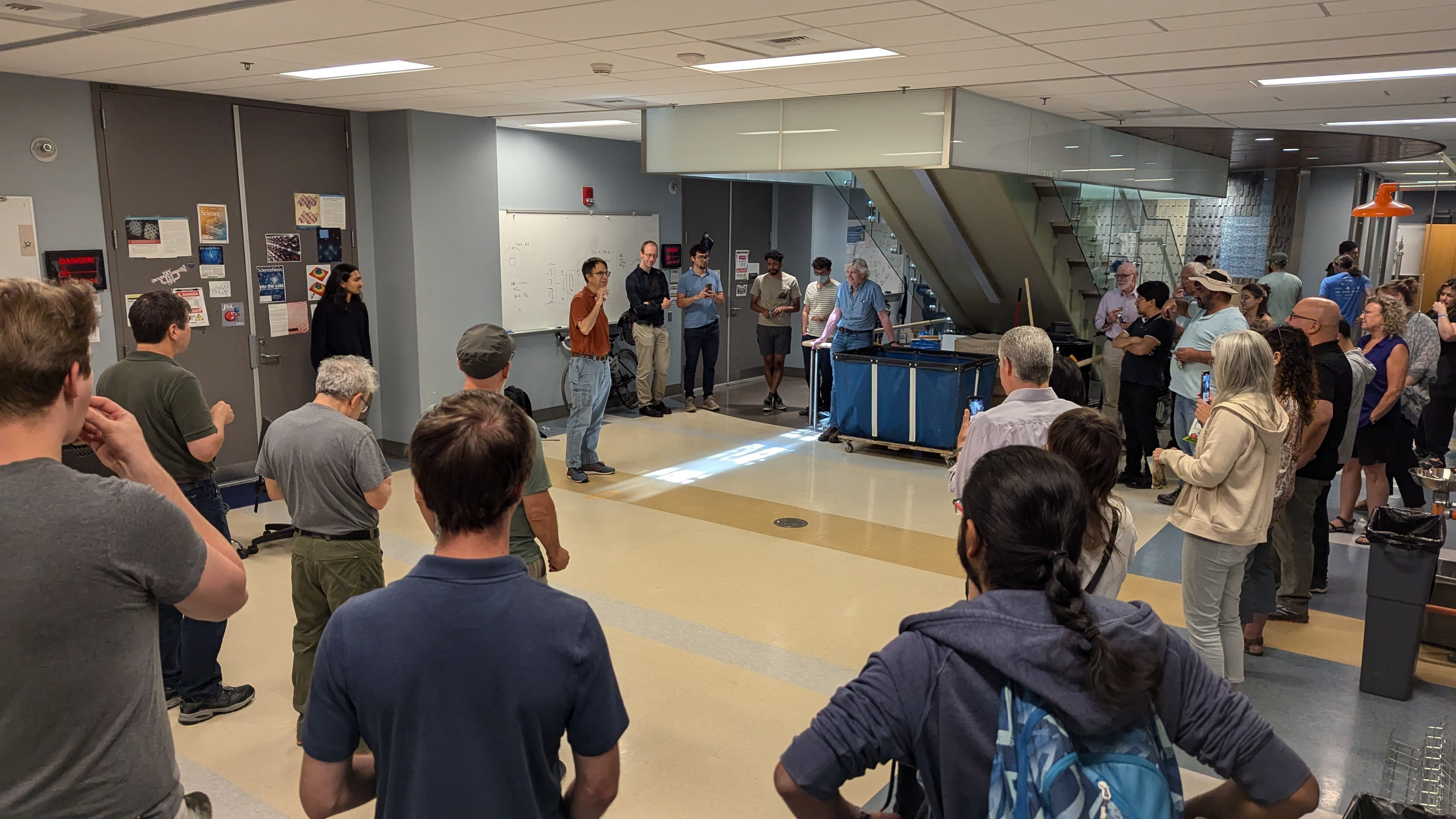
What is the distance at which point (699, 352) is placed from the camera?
10609mm

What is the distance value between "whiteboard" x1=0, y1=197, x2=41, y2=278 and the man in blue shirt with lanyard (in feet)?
20.2

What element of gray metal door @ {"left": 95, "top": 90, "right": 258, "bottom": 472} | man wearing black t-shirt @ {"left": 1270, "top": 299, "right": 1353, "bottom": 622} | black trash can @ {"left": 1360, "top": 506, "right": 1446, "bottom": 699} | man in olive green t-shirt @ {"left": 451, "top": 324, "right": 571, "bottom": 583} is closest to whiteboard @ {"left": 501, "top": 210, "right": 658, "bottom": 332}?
gray metal door @ {"left": 95, "top": 90, "right": 258, "bottom": 472}

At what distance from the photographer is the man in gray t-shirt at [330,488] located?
3.27m

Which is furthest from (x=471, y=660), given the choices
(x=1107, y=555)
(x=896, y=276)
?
(x=896, y=276)

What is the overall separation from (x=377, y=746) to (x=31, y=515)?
0.65 m

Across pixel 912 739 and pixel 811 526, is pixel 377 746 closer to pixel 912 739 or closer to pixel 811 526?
pixel 912 739

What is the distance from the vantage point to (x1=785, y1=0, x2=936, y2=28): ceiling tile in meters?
3.90

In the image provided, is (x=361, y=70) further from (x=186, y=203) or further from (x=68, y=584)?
(x=68, y=584)

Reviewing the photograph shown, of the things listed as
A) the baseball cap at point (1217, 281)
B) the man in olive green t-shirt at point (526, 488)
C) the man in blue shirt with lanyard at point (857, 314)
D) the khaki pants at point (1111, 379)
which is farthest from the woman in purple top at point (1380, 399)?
the man in olive green t-shirt at point (526, 488)

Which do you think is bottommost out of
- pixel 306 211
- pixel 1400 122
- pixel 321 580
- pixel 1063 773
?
pixel 321 580

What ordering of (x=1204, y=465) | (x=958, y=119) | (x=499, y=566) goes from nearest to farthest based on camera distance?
(x=499, y=566) < (x=1204, y=465) < (x=958, y=119)

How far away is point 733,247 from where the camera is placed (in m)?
12.0

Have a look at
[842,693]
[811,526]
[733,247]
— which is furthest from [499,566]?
[733,247]

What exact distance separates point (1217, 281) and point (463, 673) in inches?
244
